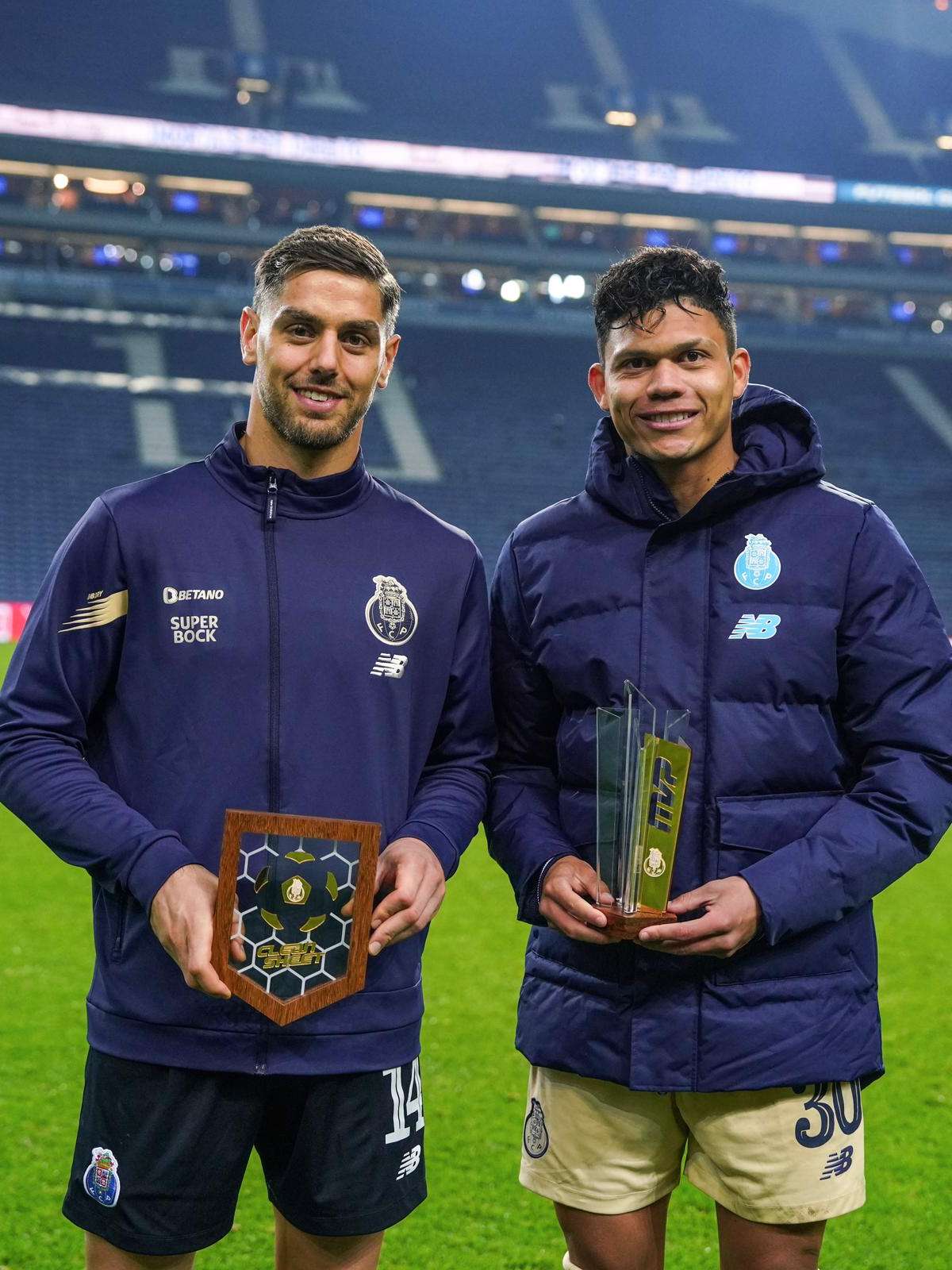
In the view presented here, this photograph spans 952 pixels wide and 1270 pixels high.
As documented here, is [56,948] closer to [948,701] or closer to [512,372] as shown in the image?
[948,701]

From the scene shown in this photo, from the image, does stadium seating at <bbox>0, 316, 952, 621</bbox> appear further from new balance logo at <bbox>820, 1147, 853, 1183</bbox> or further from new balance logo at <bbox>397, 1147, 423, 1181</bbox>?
new balance logo at <bbox>820, 1147, 853, 1183</bbox>

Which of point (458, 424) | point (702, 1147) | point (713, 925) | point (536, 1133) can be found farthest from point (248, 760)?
point (458, 424)

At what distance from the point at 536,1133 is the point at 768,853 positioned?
26.1 inches

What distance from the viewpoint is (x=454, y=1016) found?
535 centimetres

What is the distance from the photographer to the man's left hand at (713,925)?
2.00 m

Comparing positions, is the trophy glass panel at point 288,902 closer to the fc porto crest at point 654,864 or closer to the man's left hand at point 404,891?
the man's left hand at point 404,891

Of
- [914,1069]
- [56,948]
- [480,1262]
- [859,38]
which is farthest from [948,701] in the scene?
[859,38]

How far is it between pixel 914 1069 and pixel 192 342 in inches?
1125

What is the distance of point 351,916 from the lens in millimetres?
1937

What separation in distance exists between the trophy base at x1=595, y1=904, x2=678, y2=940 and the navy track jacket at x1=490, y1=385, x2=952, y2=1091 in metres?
0.15

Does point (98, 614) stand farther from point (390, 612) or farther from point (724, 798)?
point (724, 798)

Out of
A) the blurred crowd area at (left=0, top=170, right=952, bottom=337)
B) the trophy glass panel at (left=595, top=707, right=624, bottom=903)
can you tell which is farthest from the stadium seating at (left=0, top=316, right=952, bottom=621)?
the trophy glass panel at (left=595, top=707, right=624, bottom=903)

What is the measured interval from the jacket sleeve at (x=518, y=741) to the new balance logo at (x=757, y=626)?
0.36 meters

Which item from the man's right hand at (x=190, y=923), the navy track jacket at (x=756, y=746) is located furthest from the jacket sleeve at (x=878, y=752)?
the man's right hand at (x=190, y=923)
